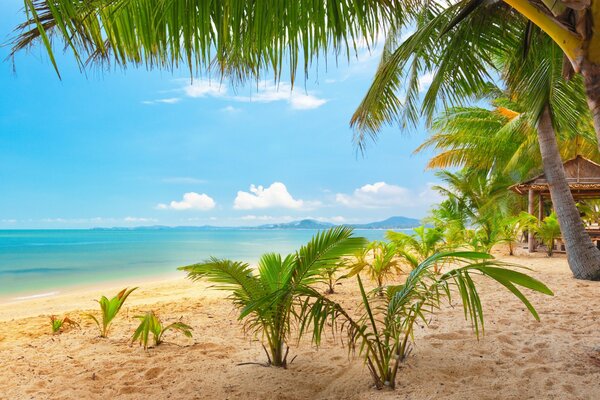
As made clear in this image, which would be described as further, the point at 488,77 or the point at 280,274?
the point at 488,77

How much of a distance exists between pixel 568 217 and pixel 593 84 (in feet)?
14.6

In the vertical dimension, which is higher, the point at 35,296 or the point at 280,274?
the point at 280,274

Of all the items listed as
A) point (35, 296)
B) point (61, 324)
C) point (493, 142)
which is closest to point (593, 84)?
point (61, 324)

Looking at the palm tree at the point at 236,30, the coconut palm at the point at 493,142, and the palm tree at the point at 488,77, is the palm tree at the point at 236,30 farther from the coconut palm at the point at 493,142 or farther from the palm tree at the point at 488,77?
the coconut palm at the point at 493,142

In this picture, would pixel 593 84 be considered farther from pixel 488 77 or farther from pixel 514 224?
pixel 514 224

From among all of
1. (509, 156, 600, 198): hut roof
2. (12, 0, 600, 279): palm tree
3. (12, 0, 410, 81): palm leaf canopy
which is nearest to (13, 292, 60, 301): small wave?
(12, 0, 600, 279): palm tree

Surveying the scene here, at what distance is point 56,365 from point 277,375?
6.02 ft

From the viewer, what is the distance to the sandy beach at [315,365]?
2395mm

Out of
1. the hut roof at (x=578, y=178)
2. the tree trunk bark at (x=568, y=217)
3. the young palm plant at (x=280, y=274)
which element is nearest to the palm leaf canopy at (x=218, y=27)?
the young palm plant at (x=280, y=274)

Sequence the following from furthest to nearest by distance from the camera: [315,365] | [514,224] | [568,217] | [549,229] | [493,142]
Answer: [493,142] < [514,224] < [549,229] < [568,217] < [315,365]

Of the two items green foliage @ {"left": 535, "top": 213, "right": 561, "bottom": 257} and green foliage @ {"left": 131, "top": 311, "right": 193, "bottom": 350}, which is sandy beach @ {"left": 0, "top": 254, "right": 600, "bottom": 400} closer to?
green foliage @ {"left": 131, "top": 311, "right": 193, "bottom": 350}

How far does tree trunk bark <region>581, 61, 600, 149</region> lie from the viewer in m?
2.38

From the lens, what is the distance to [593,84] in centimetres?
245

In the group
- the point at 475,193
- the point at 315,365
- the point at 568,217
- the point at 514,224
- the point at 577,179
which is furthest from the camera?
the point at 475,193
